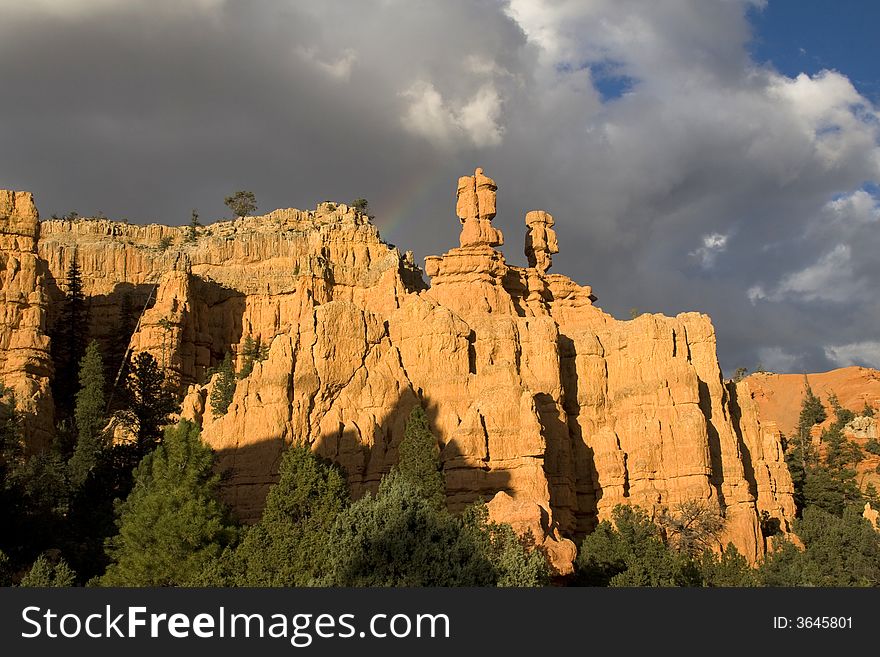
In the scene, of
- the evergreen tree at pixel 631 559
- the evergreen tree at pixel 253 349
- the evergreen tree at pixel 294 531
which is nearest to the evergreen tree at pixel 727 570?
the evergreen tree at pixel 631 559

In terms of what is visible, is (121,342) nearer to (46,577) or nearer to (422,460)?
(422,460)

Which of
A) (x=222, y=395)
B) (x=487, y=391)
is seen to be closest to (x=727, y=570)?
(x=487, y=391)

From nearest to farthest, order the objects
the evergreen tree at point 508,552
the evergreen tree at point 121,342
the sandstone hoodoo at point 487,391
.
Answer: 1. the evergreen tree at point 508,552
2. the sandstone hoodoo at point 487,391
3. the evergreen tree at point 121,342

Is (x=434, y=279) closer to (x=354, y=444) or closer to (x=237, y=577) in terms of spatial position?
(x=354, y=444)

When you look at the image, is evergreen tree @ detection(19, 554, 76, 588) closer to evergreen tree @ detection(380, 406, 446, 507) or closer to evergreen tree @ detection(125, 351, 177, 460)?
evergreen tree @ detection(380, 406, 446, 507)

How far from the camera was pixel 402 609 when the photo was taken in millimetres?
28797

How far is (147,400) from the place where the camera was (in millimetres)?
76000

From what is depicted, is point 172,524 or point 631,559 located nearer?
point 172,524

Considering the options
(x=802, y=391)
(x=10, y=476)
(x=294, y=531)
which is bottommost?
(x=294, y=531)

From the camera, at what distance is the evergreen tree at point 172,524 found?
49594 mm

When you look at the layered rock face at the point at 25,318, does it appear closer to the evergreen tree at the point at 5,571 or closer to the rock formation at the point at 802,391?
the evergreen tree at the point at 5,571

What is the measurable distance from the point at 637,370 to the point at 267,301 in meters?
37.6

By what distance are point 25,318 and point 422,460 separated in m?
31.4

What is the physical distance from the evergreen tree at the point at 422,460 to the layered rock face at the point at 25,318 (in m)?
24.6
